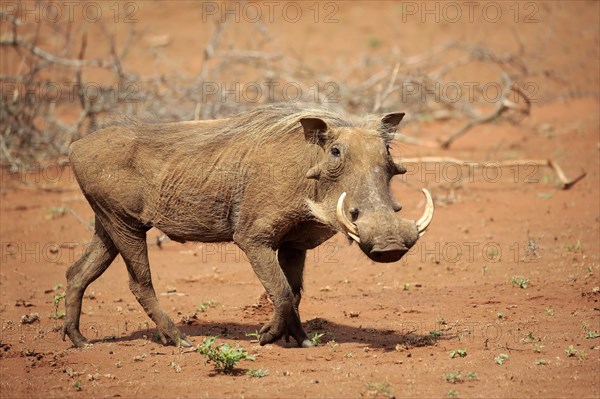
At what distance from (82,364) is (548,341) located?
2.87 meters

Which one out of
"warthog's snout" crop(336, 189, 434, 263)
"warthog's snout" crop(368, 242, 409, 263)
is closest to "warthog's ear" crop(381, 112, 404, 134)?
"warthog's snout" crop(336, 189, 434, 263)

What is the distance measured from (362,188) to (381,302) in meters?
1.89

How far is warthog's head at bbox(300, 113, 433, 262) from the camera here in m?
4.65

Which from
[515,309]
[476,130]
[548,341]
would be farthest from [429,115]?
[548,341]

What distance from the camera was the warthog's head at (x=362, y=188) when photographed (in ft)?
15.3

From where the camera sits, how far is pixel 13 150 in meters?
11.0

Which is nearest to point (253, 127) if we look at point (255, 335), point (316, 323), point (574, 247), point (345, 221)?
point (345, 221)

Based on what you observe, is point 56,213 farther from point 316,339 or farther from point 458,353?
point 458,353

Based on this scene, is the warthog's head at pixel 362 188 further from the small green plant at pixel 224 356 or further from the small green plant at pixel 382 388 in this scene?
the small green plant at pixel 224 356

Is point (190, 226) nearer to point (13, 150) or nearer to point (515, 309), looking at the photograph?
point (515, 309)

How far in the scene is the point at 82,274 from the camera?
579 cm

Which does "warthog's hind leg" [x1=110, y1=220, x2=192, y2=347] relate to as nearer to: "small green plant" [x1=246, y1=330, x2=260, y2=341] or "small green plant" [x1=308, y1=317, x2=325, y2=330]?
"small green plant" [x1=246, y1=330, x2=260, y2=341]

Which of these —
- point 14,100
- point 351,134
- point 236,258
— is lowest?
point 236,258

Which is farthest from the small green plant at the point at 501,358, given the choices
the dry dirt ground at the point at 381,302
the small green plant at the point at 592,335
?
the small green plant at the point at 592,335
